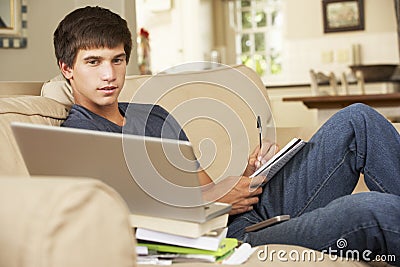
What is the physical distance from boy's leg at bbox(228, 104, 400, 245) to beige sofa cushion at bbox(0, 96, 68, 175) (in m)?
0.53

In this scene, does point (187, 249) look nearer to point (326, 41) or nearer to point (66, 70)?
point (66, 70)

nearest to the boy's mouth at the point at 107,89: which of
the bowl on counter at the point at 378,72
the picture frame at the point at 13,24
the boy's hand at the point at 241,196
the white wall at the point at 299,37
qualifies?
the boy's hand at the point at 241,196

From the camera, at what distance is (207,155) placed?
2.28 m

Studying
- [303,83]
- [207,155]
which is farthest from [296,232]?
[303,83]

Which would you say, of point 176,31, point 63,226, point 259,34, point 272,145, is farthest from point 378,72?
point 63,226

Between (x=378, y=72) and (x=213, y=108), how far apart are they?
14.8 ft

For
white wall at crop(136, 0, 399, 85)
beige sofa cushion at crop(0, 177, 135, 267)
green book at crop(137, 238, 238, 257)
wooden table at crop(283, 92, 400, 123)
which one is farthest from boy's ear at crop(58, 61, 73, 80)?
white wall at crop(136, 0, 399, 85)

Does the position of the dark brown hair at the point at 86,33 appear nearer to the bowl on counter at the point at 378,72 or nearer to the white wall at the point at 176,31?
the bowl on counter at the point at 378,72

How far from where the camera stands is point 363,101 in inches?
145

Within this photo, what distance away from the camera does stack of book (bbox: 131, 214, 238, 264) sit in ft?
3.94

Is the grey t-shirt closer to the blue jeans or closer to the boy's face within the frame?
the boy's face

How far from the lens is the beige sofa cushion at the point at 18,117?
149 cm

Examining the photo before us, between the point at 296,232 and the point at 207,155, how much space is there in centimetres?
77

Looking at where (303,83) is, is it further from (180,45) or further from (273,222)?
(273,222)
